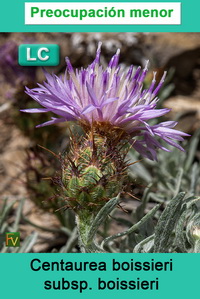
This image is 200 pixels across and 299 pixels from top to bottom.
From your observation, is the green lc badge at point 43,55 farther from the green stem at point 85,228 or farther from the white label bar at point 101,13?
the green stem at point 85,228

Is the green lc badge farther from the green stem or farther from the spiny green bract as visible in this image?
the green stem

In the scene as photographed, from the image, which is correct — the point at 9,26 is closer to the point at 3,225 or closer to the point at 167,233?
the point at 3,225

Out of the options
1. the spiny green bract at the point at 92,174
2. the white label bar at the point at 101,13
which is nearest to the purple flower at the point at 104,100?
the spiny green bract at the point at 92,174

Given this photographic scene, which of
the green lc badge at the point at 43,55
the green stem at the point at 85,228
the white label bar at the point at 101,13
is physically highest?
the white label bar at the point at 101,13

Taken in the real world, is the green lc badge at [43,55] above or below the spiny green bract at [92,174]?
above

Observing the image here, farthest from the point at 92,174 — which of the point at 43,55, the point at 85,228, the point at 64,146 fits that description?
the point at 64,146

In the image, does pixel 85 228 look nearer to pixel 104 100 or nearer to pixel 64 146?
pixel 104 100

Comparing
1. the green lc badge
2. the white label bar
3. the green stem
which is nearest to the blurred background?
the green stem
